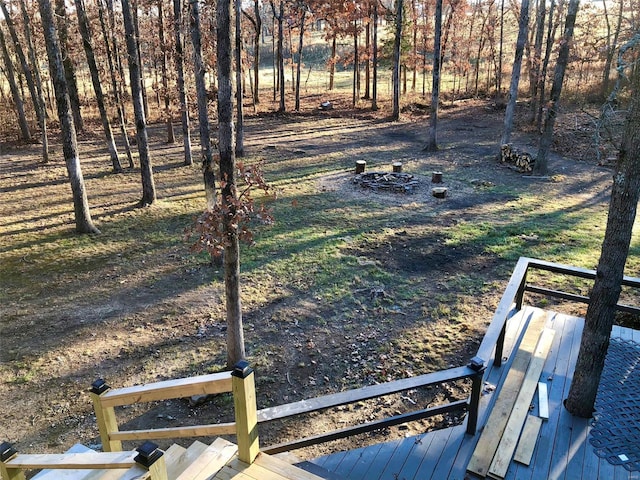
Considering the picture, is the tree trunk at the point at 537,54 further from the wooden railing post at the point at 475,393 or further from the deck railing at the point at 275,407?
the wooden railing post at the point at 475,393

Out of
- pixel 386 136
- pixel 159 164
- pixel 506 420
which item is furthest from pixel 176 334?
pixel 386 136

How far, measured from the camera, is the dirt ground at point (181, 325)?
245 inches

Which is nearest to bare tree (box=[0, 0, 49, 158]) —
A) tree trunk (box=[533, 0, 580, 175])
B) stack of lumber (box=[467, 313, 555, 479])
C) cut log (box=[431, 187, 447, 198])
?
cut log (box=[431, 187, 447, 198])

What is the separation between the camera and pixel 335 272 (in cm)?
991

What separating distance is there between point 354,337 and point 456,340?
1720 millimetres

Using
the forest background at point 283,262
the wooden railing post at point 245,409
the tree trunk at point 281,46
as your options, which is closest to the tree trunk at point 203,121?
the forest background at point 283,262

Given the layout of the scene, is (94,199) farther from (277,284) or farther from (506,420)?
(506,420)

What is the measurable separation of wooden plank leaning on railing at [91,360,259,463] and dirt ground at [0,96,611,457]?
92.3 inches

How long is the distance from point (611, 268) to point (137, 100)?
469 inches

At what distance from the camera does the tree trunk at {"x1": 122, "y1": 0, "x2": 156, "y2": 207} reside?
12.1 m

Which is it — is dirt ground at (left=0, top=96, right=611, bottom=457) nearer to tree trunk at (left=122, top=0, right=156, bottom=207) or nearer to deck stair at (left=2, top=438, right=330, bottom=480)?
tree trunk at (left=122, top=0, right=156, bottom=207)

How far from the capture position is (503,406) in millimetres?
4797

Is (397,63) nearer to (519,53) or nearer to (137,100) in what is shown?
(519,53)

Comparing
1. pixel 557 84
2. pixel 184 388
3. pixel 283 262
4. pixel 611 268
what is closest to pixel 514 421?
pixel 611 268
